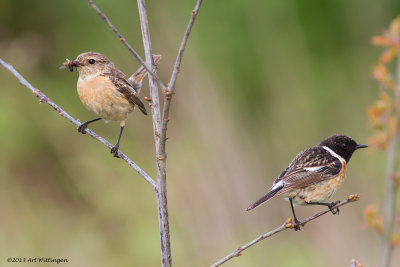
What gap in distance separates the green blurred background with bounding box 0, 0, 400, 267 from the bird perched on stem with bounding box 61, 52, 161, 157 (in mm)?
2083

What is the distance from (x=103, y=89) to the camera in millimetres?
4512

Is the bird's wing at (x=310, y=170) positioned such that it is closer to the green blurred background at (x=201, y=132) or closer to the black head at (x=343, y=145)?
the black head at (x=343, y=145)

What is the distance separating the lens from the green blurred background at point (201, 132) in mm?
6414

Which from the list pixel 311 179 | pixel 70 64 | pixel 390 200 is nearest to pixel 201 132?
pixel 311 179

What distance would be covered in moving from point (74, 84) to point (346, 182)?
406 centimetres

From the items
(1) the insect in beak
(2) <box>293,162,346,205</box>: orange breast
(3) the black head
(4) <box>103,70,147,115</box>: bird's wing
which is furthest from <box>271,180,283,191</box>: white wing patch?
(1) the insect in beak

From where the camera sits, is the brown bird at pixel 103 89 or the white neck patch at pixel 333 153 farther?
the white neck patch at pixel 333 153

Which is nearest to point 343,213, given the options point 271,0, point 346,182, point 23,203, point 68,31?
point 346,182

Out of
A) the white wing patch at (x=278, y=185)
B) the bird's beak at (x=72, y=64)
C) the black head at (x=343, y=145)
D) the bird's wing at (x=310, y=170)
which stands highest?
the bird's beak at (x=72, y=64)

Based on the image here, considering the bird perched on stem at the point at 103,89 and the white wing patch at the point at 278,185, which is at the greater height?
the bird perched on stem at the point at 103,89

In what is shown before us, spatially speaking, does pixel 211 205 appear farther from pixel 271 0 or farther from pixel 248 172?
pixel 271 0

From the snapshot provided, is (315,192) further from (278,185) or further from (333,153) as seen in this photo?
(333,153)

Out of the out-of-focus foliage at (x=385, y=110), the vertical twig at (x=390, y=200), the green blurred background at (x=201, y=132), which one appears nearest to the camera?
the vertical twig at (x=390, y=200)

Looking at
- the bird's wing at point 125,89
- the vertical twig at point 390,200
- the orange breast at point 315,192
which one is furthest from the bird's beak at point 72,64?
the vertical twig at point 390,200
